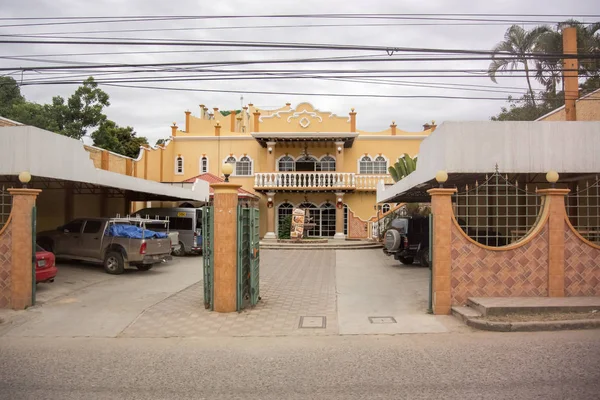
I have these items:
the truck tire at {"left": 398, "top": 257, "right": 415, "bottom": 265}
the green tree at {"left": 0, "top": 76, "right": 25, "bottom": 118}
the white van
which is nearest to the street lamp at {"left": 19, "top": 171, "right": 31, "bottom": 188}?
the white van

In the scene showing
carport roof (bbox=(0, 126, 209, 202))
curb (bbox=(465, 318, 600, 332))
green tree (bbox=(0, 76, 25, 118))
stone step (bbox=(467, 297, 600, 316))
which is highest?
green tree (bbox=(0, 76, 25, 118))

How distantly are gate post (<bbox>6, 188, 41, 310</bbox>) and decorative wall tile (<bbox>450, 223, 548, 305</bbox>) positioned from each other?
8169 millimetres

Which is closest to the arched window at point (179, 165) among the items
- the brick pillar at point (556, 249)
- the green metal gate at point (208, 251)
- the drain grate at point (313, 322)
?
the green metal gate at point (208, 251)

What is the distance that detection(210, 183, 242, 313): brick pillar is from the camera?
888cm

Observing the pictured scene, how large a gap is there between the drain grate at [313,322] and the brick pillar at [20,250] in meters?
5.49

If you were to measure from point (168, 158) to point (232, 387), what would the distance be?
2609 cm

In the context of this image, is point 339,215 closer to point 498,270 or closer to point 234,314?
point 498,270

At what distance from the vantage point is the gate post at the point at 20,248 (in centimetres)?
912

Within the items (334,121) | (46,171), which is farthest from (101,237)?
(334,121)

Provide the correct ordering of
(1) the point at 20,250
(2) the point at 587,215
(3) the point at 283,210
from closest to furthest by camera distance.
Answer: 1. (1) the point at 20,250
2. (2) the point at 587,215
3. (3) the point at 283,210

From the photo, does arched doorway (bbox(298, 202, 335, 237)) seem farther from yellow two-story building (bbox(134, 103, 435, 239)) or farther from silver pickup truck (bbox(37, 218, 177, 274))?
silver pickup truck (bbox(37, 218, 177, 274))

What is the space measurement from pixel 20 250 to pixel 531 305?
31.2 ft

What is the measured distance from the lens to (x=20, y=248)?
30.0ft

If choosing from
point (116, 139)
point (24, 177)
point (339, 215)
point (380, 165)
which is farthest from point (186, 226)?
point (116, 139)
